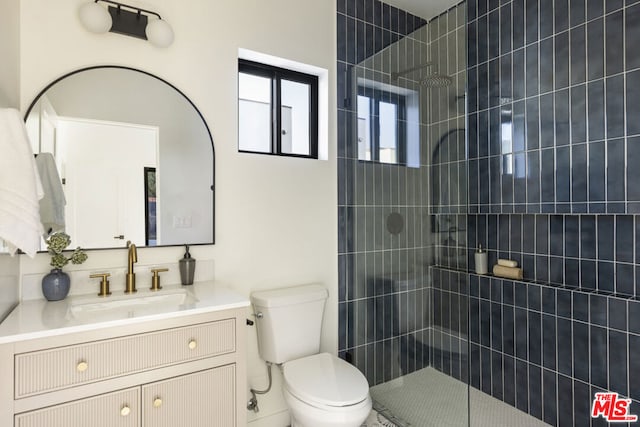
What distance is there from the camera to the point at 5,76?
4.15ft

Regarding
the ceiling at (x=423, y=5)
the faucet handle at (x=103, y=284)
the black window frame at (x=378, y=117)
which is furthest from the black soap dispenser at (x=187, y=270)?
the ceiling at (x=423, y=5)

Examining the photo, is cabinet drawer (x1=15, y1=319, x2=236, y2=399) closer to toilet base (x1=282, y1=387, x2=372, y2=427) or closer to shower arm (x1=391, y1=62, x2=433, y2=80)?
toilet base (x1=282, y1=387, x2=372, y2=427)

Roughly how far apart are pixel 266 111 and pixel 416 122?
92cm

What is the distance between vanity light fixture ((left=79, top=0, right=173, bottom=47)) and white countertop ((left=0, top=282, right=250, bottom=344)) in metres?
1.16

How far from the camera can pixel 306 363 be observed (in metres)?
1.83

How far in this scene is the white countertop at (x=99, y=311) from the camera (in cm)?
112

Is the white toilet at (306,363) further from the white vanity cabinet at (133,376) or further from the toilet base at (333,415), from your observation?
the white vanity cabinet at (133,376)

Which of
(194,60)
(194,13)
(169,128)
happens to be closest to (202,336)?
(169,128)

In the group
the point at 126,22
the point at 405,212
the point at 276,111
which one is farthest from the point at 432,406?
the point at 126,22

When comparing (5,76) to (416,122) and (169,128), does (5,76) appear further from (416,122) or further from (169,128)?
(416,122)

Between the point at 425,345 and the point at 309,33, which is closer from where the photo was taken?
the point at 425,345

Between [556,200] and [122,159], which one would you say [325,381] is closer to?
[122,159]

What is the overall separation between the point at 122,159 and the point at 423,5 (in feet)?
7.37

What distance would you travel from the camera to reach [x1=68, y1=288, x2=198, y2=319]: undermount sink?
1296mm
